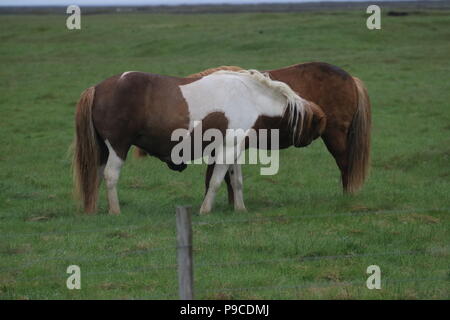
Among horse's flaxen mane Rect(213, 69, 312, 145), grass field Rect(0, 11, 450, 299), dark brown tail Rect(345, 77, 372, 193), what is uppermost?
horse's flaxen mane Rect(213, 69, 312, 145)

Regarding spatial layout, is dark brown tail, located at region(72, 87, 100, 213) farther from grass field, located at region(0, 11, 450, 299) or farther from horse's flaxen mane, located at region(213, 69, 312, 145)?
horse's flaxen mane, located at region(213, 69, 312, 145)

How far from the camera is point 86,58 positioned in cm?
3181

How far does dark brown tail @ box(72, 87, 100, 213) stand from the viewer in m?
10.2

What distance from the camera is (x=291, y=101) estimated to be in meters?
10.5

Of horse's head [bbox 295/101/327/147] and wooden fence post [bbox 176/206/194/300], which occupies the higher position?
horse's head [bbox 295/101/327/147]

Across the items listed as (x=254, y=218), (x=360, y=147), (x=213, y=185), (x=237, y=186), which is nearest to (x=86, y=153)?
(x=213, y=185)

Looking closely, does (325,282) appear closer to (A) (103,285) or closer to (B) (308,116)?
(A) (103,285)

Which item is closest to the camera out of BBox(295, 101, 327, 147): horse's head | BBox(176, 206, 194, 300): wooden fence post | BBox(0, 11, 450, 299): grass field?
BBox(176, 206, 194, 300): wooden fence post

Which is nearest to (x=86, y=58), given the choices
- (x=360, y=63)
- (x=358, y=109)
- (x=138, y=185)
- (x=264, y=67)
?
(x=264, y=67)

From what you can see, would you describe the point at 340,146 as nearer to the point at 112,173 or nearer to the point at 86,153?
the point at 112,173

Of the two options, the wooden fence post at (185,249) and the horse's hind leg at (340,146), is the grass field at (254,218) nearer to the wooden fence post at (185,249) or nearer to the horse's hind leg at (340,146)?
the horse's hind leg at (340,146)

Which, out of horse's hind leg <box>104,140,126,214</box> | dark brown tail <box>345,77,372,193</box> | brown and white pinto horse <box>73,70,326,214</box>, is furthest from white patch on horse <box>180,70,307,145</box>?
dark brown tail <box>345,77,372,193</box>

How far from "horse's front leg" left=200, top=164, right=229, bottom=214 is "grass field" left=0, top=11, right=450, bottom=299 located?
0.45ft

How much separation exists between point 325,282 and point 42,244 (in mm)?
3225
